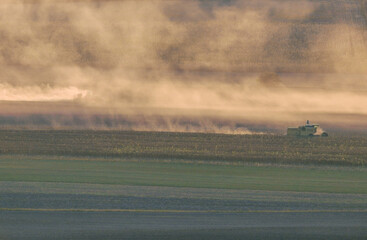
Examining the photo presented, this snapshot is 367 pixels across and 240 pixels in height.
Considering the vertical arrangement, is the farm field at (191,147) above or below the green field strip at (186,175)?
above

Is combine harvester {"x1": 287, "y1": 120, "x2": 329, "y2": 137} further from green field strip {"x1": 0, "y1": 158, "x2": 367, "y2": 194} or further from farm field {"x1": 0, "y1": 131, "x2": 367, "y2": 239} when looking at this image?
green field strip {"x1": 0, "y1": 158, "x2": 367, "y2": 194}

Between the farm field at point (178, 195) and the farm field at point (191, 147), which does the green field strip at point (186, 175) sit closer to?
the farm field at point (178, 195)

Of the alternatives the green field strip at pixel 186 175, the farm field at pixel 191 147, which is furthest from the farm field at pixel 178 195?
the farm field at pixel 191 147

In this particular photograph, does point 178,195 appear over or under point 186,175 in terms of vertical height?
under

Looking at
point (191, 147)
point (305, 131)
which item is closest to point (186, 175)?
point (191, 147)

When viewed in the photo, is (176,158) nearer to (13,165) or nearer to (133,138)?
(13,165)

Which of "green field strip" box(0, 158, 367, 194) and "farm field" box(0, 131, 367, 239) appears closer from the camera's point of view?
"farm field" box(0, 131, 367, 239)

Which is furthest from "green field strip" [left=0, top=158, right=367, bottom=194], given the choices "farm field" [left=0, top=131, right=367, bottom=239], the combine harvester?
the combine harvester

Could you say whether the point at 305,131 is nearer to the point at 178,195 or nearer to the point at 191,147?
the point at 191,147

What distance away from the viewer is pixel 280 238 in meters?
15.2

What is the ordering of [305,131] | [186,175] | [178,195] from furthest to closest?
[305,131]
[186,175]
[178,195]

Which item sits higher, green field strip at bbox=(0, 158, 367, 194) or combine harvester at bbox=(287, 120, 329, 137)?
combine harvester at bbox=(287, 120, 329, 137)

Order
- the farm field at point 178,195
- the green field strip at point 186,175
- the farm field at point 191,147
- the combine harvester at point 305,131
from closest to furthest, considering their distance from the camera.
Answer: the farm field at point 178,195
the green field strip at point 186,175
the farm field at point 191,147
the combine harvester at point 305,131

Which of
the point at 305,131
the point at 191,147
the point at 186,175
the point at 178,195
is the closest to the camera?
the point at 178,195
